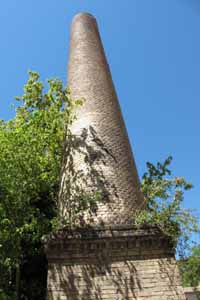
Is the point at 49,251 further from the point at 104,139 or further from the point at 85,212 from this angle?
the point at 104,139

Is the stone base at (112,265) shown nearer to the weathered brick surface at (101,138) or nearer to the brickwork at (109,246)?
the brickwork at (109,246)

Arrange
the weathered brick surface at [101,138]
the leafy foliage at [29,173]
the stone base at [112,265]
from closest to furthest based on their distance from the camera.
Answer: the stone base at [112,265]
the weathered brick surface at [101,138]
the leafy foliage at [29,173]

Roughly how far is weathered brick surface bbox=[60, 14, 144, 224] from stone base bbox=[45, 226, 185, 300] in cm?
63

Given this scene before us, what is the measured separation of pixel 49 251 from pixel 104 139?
3927 millimetres

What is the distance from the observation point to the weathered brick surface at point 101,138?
7.93m

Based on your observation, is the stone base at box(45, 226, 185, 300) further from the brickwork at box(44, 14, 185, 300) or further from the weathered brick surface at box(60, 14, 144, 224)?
the weathered brick surface at box(60, 14, 144, 224)

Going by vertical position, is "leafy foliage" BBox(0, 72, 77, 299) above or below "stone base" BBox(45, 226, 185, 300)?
above

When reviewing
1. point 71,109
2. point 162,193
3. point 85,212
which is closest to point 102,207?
point 85,212

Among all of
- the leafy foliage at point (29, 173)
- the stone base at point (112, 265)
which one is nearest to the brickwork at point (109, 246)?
the stone base at point (112, 265)

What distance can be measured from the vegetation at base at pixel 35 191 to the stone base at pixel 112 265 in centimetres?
54

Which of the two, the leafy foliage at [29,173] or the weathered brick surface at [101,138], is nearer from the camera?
the weathered brick surface at [101,138]

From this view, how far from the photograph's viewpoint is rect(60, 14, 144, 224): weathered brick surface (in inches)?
312

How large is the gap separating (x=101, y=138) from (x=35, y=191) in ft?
9.52

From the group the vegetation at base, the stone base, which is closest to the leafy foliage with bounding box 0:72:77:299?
the vegetation at base
